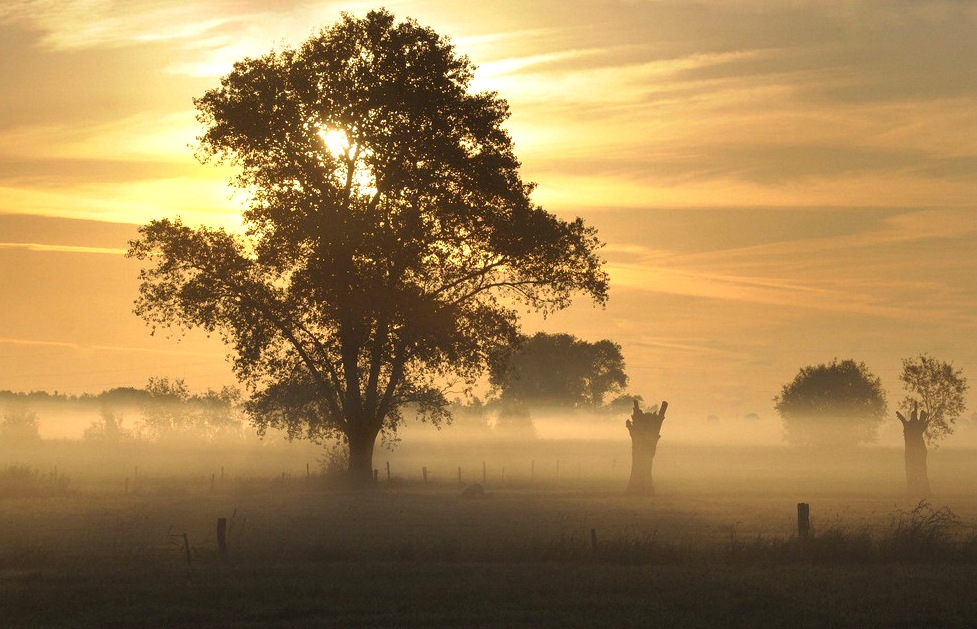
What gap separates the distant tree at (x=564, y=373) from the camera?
564 feet

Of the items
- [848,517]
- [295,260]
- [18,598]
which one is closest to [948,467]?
[848,517]

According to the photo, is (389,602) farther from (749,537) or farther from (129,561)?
(749,537)

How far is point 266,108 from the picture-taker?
60.7 metres

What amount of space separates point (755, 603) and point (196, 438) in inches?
6363

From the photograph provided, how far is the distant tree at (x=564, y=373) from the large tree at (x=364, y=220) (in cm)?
10499

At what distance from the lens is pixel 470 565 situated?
3120 cm

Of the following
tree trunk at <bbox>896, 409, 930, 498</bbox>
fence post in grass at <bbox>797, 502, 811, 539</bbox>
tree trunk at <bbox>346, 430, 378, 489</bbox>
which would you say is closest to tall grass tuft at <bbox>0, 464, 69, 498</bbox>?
tree trunk at <bbox>346, 430, 378, 489</bbox>

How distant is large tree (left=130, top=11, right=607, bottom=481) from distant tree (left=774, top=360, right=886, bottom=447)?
3469 inches

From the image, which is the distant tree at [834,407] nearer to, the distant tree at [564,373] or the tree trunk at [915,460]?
the distant tree at [564,373]

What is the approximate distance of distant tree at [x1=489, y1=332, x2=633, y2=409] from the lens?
17200 cm

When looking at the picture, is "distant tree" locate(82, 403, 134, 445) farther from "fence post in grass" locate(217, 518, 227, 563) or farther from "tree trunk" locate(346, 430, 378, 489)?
"fence post in grass" locate(217, 518, 227, 563)

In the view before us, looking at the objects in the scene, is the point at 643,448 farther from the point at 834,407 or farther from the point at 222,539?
the point at 834,407

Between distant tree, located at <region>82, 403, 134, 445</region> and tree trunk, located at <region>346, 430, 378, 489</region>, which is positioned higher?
distant tree, located at <region>82, 403, 134, 445</region>

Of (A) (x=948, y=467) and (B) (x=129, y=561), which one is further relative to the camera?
(A) (x=948, y=467)
